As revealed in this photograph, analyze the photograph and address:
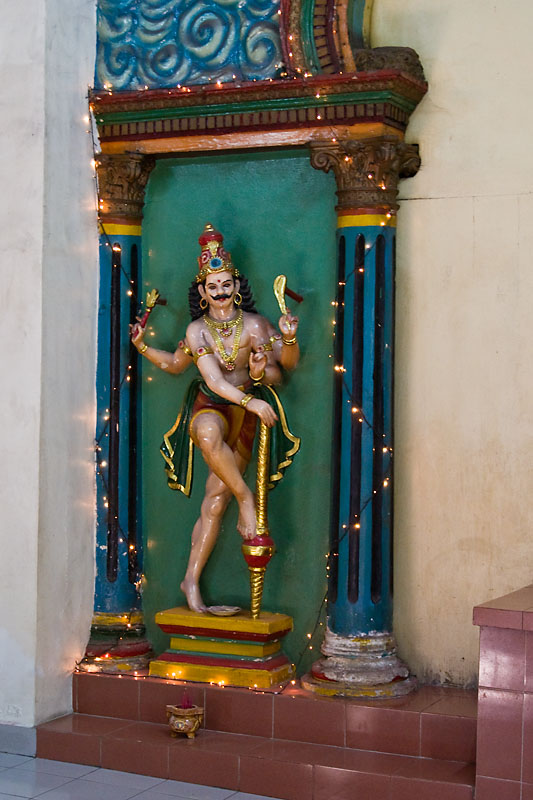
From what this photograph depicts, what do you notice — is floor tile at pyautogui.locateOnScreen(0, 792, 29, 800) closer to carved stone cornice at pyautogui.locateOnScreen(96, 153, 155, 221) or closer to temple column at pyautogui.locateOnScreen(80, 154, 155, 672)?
temple column at pyautogui.locateOnScreen(80, 154, 155, 672)

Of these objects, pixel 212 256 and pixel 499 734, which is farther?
pixel 212 256

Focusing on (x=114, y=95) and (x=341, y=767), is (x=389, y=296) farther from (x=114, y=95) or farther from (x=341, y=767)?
(x=341, y=767)

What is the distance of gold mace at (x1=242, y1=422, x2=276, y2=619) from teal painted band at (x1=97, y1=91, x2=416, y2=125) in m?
1.51

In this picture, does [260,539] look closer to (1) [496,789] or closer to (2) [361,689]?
(2) [361,689]

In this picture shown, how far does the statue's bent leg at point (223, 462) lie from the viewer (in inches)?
Result: 228

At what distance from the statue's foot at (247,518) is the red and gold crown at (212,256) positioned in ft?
Result: 3.57

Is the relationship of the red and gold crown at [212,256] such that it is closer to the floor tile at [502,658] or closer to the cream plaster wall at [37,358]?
the cream plaster wall at [37,358]

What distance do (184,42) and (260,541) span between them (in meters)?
2.50

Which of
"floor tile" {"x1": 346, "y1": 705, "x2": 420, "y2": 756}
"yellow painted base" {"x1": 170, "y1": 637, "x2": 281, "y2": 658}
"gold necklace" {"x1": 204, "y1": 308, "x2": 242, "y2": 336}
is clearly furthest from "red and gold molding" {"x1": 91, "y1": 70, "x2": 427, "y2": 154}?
"floor tile" {"x1": 346, "y1": 705, "x2": 420, "y2": 756}

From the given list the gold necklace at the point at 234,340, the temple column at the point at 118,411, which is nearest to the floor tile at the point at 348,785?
the temple column at the point at 118,411

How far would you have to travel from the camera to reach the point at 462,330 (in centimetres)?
569

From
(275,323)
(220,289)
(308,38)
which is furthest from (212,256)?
(308,38)

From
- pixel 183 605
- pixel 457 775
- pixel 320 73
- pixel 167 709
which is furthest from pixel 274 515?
pixel 320 73

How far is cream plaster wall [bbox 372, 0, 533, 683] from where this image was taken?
5.57 metres
